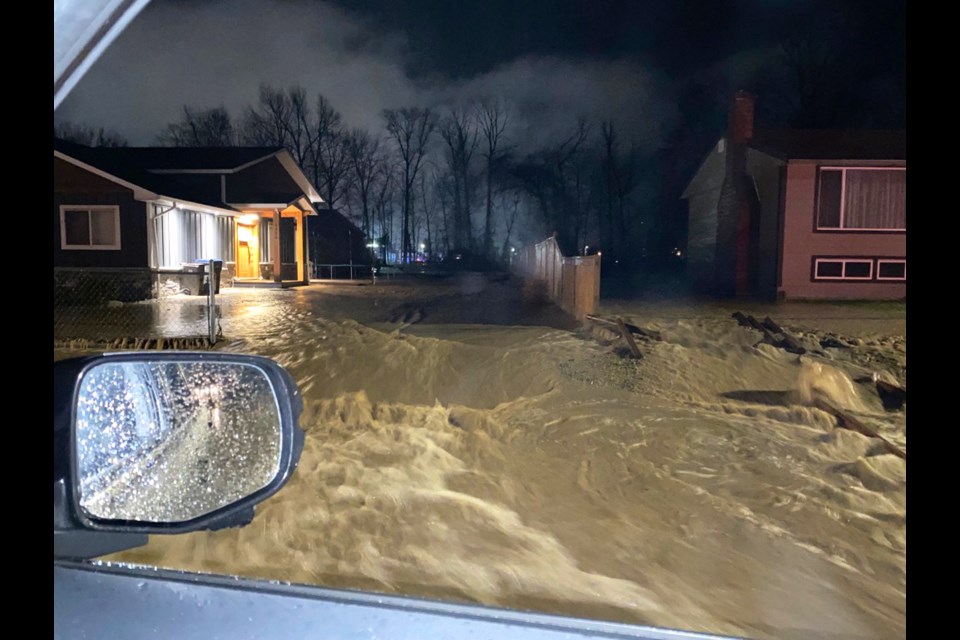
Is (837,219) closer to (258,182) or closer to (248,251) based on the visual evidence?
(258,182)

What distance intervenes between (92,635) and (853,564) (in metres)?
3.91

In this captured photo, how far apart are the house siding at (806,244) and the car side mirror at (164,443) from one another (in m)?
20.2

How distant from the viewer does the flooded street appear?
365 cm

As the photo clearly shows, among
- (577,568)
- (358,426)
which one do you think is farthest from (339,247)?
(577,568)

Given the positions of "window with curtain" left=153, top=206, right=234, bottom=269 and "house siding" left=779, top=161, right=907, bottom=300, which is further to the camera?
"window with curtain" left=153, top=206, right=234, bottom=269

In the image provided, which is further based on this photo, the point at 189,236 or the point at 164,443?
the point at 189,236

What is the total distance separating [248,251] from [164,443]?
27.2 m

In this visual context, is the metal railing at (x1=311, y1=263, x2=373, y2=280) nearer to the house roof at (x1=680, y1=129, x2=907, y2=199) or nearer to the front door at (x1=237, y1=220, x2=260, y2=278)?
the front door at (x1=237, y1=220, x2=260, y2=278)

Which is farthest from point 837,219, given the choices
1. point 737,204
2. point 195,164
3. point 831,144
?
point 195,164

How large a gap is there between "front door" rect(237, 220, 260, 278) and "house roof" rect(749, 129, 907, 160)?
19.1m

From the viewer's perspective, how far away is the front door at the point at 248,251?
1085 inches

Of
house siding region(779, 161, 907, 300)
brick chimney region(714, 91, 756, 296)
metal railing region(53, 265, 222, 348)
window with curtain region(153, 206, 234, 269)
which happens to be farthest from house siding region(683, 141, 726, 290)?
window with curtain region(153, 206, 234, 269)

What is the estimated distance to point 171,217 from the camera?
2133 centimetres
